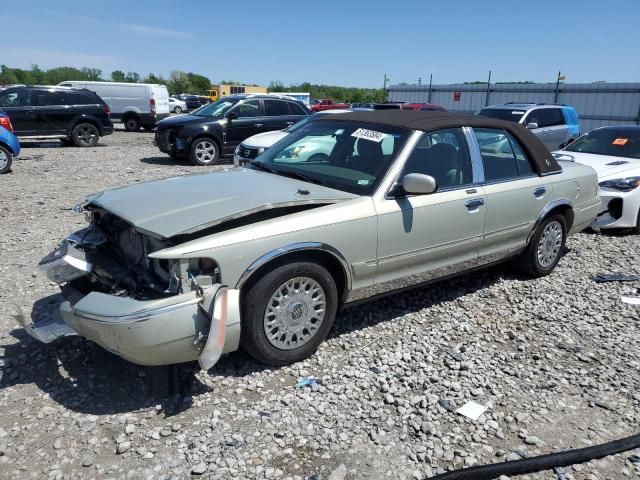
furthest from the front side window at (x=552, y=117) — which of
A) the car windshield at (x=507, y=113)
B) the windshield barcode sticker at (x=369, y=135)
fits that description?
the windshield barcode sticker at (x=369, y=135)

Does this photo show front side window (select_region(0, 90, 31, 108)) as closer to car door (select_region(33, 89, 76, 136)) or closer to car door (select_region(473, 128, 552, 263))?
car door (select_region(33, 89, 76, 136))

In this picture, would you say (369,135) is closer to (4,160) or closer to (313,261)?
(313,261)

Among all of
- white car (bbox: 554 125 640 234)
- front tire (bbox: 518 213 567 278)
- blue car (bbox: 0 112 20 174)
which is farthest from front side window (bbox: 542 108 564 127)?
blue car (bbox: 0 112 20 174)

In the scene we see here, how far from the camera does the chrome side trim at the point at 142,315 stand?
2854mm

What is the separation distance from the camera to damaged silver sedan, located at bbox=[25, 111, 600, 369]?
9.82 ft

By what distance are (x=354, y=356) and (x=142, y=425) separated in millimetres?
1524

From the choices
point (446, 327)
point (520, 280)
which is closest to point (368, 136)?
point (446, 327)

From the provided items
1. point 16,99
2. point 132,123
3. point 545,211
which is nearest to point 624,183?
point 545,211

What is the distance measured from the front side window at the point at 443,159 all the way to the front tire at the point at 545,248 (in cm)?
129

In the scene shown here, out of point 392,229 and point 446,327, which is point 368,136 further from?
point 446,327

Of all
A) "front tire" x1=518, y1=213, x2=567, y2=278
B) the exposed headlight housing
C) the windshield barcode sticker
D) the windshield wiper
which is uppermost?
the windshield barcode sticker

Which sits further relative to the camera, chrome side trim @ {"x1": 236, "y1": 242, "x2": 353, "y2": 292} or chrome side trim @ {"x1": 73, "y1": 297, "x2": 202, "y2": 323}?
chrome side trim @ {"x1": 236, "y1": 242, "x2": 353, "y2": 292}

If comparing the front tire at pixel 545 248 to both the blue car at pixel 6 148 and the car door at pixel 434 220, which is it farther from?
the blue car at pixel 6 148

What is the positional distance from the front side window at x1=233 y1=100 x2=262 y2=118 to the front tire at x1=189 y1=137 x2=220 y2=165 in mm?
1029
